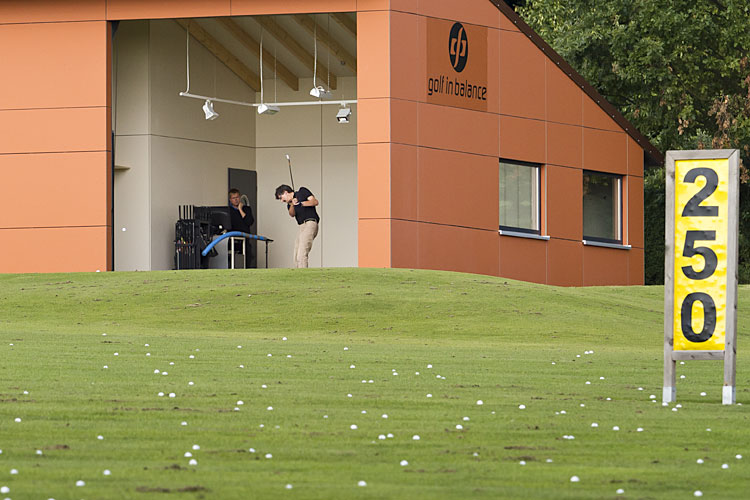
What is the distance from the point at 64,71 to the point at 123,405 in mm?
18224

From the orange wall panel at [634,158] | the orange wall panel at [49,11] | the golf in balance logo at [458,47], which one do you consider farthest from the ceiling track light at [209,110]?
the orange wall panel at [634,158]

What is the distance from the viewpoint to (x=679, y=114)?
117ft

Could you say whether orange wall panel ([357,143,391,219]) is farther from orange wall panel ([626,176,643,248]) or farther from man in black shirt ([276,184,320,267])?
orange wall panel ([626,176,643,248])

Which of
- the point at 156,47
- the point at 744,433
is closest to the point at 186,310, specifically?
the point at 156,47

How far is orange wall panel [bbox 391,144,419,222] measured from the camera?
85.0 feet

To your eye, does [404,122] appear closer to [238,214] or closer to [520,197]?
[520,197]

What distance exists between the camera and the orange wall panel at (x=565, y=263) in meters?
29.7

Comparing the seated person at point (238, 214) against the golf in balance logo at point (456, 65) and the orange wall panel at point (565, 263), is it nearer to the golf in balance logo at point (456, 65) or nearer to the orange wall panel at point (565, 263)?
the golf in balance logo at point (456, 65)

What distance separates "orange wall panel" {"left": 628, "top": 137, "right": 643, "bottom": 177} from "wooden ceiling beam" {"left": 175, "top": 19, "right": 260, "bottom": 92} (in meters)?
9.37

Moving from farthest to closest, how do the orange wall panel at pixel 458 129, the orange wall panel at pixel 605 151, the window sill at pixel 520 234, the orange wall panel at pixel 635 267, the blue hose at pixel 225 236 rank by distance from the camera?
the orange wall panel at pixel 635 267 → the orange wall panel at pixel 605 151 → the window sill at pixel 520 234 → the blue hose at pixel 225 236 → the orange wall panel at pixel 458 129

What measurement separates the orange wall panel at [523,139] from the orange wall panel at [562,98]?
551 mm

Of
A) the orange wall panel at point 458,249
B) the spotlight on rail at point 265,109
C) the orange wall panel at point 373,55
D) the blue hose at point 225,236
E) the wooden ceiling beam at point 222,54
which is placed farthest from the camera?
the wooden ceiling beam at point 222,54

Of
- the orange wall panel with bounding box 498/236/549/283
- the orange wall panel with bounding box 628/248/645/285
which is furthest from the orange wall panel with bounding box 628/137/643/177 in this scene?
the orange wall panel with bounding box 498/236/549/283

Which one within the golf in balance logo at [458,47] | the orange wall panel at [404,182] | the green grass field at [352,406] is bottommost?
the green grass field at [352,406]
